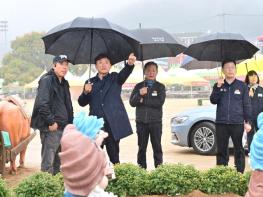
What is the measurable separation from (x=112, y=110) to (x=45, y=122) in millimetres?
836

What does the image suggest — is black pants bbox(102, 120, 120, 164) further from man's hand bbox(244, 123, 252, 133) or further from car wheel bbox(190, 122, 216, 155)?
car wheel bbox(190, 122, 216, 155)

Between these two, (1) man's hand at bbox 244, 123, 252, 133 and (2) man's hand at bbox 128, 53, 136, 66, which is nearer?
(2) man's hand at bbox 128, 53, 136, 66

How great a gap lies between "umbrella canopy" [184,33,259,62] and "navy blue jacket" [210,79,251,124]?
71cm

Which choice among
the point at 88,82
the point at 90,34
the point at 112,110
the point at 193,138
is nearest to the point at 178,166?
the point at 112,110

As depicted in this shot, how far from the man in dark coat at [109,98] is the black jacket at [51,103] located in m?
0.29

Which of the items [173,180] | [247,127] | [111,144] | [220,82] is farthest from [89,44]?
[247,127]

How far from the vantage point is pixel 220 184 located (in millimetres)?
5363

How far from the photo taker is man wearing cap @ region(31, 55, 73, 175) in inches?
214

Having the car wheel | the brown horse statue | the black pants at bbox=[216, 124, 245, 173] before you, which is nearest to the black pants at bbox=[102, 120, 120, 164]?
the black pants at bbox=[216, 124, 245, 173]

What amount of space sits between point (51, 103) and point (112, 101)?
0.76 metres

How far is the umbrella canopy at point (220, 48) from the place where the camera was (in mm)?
6875

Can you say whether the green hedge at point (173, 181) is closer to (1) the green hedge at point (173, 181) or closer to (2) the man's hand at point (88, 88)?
(1) the green hedge at point (173, 181)

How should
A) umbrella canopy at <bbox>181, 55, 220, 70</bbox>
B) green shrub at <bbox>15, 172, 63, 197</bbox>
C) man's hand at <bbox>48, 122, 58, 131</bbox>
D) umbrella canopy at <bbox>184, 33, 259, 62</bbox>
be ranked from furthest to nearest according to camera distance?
umbrella canopy at <bbox>181, 55, 220, 70</bbox>, umbrella canopy at <bbox>184, 33, 259, 62</bbox>, man's hand at <bbox>48, 122, 58, 131</bbox>, green shrub at <bbox>15, 172, 63, 197</bbox>

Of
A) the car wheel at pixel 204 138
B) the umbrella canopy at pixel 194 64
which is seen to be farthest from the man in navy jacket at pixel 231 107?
the car wheel at pixel 204 138
